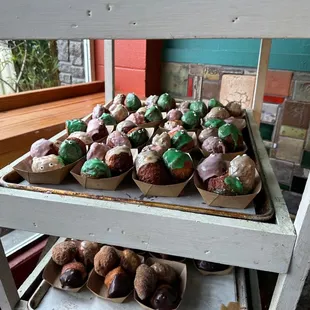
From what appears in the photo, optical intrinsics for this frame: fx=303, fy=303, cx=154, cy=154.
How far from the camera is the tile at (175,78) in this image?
1676mm

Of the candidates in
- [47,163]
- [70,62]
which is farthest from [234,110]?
[70,62]

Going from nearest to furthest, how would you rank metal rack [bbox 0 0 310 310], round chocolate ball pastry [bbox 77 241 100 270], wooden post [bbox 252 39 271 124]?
1. metal rack [bbox 0 0 310 310]
2. round chocolate ball pastry [bbox 77 241 100 270]
3. wooden post [bbox 252 39 271 124]

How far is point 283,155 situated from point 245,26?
1227mm

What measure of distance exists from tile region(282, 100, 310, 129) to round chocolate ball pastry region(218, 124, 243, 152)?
80 cm

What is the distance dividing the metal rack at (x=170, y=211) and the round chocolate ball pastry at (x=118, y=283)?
24 cm

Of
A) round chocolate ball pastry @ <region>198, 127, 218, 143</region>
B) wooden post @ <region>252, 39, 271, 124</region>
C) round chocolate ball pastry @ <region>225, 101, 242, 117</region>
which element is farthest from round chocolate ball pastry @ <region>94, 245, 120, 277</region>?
wooden post @ <region>252, 39, 271, 124</region>

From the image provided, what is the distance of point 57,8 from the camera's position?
41cm

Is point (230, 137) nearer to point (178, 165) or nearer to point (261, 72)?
point (178, 165)

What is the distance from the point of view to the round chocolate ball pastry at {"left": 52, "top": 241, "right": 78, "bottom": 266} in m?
0.85

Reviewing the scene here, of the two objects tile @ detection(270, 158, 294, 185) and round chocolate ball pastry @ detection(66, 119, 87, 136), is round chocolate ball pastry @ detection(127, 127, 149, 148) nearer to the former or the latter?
round chocolate ball pastry @ detection(66, 119, 87, 136)

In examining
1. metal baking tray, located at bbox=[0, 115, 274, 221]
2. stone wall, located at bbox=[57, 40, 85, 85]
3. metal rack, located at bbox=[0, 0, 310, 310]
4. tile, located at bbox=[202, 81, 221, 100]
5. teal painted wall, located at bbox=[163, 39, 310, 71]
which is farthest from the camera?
stone wall, located at bbox=[57, 40, 85, 85]

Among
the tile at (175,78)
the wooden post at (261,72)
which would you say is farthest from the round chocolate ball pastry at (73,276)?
the tile at (175,78)

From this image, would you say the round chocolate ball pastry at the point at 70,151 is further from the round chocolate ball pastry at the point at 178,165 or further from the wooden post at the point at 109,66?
the wooden post at the point at 109,66

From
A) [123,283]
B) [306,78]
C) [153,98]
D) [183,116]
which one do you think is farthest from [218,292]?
[306,78]
